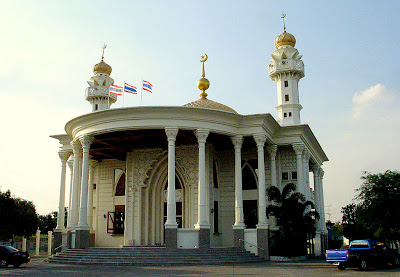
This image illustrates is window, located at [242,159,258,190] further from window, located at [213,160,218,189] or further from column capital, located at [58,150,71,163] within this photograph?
column capital, located at [58,150,71,163]

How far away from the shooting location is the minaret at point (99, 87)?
130 ft

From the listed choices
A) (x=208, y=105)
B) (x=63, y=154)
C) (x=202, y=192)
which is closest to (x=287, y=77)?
(x=208, y=105)

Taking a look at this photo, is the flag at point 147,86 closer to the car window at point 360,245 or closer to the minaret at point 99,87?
the minaret at point 99,87

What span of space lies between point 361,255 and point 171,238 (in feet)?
28.9

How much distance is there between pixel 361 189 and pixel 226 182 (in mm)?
8272

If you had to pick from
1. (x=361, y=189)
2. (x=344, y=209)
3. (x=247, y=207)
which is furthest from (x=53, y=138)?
(x=344, y=209)

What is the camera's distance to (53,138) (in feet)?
97.8

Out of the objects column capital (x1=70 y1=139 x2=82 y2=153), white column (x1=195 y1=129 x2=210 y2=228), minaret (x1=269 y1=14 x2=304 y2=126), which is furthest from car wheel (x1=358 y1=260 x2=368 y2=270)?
column capital (x1=70 y1=139 x2=82 y2=153)

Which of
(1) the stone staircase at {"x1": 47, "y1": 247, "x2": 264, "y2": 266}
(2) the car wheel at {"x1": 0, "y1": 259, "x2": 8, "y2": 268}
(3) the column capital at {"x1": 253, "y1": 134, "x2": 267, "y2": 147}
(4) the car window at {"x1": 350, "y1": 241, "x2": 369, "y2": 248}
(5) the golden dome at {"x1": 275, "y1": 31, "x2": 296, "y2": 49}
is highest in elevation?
(5) the golden dome at {"x1": 275, "y1": 31, "x2": 296, "y2": 49}

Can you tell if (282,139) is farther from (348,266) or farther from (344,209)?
(344,209)

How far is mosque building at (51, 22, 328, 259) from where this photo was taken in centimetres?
2306

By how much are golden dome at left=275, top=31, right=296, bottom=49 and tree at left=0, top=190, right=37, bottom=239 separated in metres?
28.7

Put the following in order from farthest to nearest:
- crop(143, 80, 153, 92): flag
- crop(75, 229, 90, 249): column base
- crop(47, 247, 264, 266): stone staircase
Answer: crop(143, 80, 153, 92): flag → crop(75, 229, 90, 249): column base → crop(47, 247, 264, 266): stone staircase

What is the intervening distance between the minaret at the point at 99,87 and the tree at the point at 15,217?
40.3 feet
